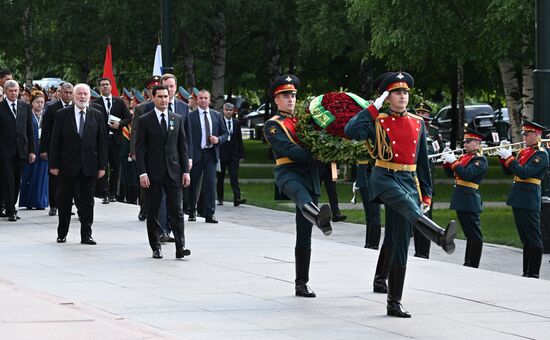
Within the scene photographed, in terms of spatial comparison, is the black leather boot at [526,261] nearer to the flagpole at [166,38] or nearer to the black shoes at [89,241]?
the black shoes at [89,241]

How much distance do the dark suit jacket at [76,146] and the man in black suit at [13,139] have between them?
324 centimetres

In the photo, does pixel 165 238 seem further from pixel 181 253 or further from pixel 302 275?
pixel 302 275

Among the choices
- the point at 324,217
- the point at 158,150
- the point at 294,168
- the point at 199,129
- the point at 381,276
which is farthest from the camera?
the point at 199,129

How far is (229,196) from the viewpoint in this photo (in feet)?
88.9

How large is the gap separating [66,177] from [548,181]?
21.3ft

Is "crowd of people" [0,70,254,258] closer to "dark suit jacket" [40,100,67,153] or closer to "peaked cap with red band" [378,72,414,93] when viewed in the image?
"dark suit jacket" [40,100,67,153]

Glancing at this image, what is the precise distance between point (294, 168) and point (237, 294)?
1270mm

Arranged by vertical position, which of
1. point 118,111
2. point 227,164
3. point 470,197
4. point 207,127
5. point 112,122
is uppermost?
point 118,111

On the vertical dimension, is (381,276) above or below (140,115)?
below

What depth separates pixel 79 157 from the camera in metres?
16.6

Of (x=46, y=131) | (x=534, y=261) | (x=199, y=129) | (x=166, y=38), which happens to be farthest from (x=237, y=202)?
(x=534, y=261)

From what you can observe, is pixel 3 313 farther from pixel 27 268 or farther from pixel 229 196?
pixel 229 196

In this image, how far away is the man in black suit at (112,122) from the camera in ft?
74.4

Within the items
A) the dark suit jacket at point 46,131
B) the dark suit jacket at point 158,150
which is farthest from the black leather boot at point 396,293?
the dark suit jacket at point 46,131
